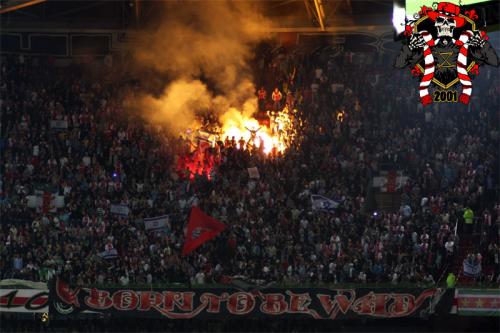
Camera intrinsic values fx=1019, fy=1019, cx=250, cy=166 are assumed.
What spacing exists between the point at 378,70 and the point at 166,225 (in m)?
10.2

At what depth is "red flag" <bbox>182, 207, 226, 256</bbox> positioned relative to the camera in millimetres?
30312

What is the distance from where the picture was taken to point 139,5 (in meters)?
37.2

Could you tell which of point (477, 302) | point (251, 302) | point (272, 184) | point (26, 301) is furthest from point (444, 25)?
point (26, 301)

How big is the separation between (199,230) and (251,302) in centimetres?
383

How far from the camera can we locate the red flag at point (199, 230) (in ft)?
99.5

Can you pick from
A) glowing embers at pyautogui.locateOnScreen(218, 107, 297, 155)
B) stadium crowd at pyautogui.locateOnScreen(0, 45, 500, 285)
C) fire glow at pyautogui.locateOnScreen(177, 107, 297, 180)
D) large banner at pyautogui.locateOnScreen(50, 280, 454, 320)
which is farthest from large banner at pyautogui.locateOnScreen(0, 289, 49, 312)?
glowing embers at pyautogui.locateOnScreen(218, 107, 297, 155)

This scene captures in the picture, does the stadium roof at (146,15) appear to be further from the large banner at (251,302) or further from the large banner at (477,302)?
the large banner at (477,302)

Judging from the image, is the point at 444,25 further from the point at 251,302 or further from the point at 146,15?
Answer: the point at 146,15

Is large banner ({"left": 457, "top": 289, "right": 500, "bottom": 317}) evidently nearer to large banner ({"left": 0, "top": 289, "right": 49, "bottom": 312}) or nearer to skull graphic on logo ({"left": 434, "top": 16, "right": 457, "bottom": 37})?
skull graphic on logo ({"left": 434, "top": 16, "right": 457, "bottom": 37})

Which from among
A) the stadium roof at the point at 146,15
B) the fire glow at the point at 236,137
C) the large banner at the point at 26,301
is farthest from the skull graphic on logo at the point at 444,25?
the stadium roof at the point at 146,15

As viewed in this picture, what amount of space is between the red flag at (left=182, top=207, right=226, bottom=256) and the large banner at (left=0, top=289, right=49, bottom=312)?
443 cm

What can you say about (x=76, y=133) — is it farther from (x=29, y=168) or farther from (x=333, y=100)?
(x=333, y=100)

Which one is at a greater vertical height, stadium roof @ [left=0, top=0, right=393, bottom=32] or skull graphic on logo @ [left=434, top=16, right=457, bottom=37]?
stadium roof @ [left=0, top=0, right=393, bottom=32]

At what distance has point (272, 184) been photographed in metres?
32.2
